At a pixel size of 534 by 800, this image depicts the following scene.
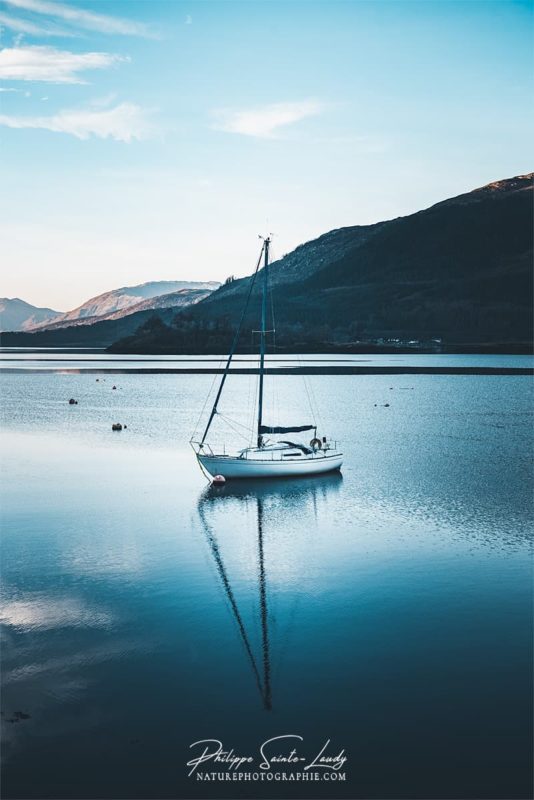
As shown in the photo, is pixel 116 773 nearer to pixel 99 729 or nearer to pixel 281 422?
pixel 99 729

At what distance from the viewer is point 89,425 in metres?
60.3

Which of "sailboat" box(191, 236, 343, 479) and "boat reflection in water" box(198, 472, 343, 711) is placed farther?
"sailboat" box(191, 236, 343, 479)

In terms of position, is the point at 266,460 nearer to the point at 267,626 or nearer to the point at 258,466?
the point at 258,466

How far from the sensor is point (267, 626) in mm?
18953

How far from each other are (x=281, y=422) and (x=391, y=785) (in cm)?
5133

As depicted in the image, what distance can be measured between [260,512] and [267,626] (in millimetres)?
12515
